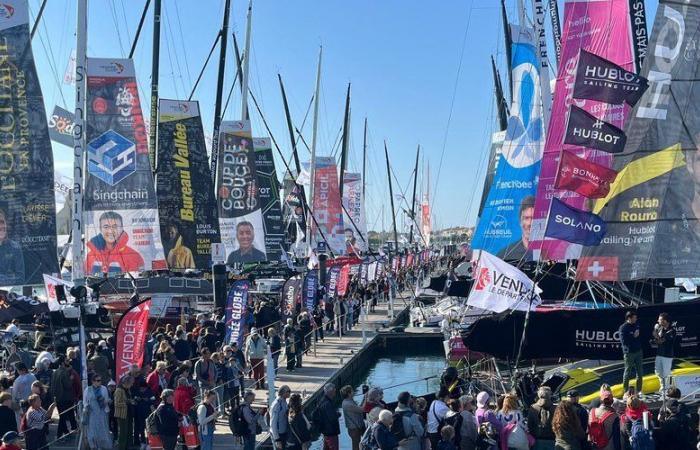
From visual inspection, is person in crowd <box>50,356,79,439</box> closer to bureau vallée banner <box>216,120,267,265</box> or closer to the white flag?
the white flag

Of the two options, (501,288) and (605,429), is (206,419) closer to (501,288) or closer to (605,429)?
(501,288)

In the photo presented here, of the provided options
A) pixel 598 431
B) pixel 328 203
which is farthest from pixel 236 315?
pixel 328 203

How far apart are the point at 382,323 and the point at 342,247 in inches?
424

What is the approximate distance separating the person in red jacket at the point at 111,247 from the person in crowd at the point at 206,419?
41.0ft

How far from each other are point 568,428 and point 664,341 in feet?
8.09

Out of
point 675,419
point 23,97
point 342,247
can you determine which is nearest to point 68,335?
point 23,97

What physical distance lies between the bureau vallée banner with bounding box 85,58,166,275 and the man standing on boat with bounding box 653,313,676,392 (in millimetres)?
16831

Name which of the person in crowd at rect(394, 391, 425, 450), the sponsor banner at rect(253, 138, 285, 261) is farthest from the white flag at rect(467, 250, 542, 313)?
the sponsor banner at rect(253, 138, 285, 261)

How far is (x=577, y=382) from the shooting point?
50.2ft

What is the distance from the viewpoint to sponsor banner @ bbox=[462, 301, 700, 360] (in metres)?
12.6

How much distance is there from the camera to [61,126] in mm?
32219

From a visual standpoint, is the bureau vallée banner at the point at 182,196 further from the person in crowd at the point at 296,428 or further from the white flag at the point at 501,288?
the person in crowd at the point at 296,428

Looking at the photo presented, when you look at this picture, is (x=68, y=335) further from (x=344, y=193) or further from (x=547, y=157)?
(x=344, y=193)

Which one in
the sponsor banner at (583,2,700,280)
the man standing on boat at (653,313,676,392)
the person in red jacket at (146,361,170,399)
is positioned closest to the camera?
the man standing on boat at (653,313,676,392)
